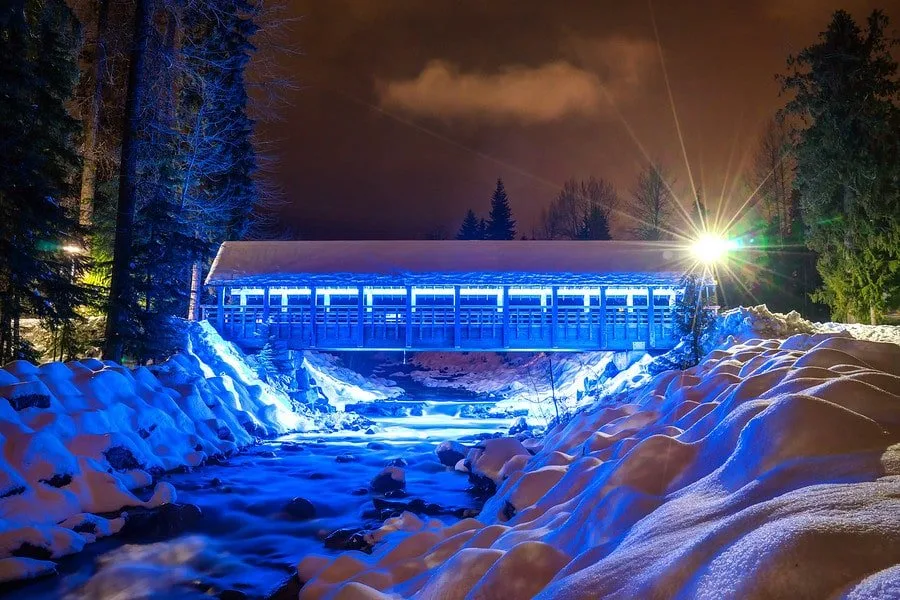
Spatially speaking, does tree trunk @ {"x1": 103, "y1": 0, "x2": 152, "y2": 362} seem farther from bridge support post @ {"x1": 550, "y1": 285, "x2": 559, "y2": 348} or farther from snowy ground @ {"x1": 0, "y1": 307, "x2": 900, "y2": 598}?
bridge support post @ {"x1": 550, "y1": 285, "x2": 559, "y2": 348}

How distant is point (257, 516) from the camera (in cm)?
900

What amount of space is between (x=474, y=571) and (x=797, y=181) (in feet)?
76.4

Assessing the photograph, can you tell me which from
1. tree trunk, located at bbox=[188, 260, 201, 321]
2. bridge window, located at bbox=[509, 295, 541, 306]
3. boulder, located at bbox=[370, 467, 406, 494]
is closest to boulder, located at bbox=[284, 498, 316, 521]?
boulder, located at bbox=[370, 467, 406, 494]

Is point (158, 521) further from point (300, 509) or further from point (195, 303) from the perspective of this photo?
point (195, 303)

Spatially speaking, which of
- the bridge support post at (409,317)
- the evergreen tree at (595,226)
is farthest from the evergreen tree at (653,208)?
the bridge support post at (409,317)

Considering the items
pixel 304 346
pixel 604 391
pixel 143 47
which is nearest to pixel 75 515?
pixel 143 47

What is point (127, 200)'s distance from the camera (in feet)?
47.1

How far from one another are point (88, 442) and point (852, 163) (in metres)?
23.7

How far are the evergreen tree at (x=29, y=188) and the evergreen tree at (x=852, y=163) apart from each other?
23294 mm

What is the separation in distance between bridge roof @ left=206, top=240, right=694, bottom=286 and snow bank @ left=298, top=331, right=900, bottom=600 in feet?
46.9

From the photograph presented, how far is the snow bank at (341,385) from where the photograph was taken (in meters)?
22.5

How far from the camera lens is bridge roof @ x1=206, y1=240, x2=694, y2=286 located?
20.8 meters

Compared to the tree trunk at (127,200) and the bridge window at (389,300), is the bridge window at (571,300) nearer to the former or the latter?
the bridge window at (389,300)

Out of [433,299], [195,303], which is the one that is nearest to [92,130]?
[195,303]
